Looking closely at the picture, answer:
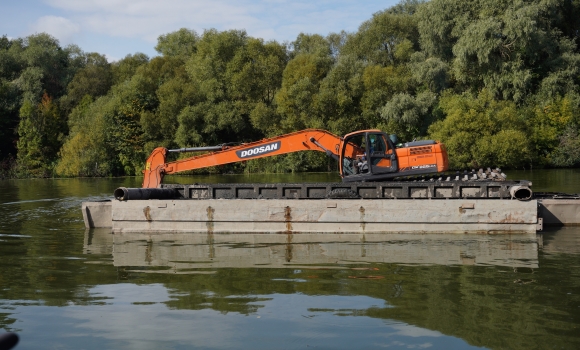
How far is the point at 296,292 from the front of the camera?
1067 cm

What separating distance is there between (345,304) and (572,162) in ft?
149

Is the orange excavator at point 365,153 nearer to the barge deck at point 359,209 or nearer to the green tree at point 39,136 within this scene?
the barge deck at point 359,209

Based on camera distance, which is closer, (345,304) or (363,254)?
(345,304)

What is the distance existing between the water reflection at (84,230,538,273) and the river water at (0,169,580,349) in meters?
0.05

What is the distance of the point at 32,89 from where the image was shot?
245 feet

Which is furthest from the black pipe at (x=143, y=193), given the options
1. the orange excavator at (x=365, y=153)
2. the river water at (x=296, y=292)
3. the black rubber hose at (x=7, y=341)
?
the black rubber hose at (x=7, y=341)

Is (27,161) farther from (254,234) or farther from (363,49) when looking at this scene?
(254,234)

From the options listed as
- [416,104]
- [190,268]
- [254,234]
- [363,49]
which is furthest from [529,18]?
[190,268]

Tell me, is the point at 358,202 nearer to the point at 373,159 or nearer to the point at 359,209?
the point at 359,209

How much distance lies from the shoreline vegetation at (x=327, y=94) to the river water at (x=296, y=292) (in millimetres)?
36012

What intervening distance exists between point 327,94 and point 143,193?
40.5 m

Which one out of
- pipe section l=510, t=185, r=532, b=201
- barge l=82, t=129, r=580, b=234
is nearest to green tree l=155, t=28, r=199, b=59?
A: barge l=82, t=129, r=580, b=234

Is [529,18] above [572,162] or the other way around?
above

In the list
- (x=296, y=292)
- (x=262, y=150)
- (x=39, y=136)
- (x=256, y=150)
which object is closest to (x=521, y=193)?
(x=262, y=150)
